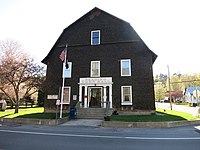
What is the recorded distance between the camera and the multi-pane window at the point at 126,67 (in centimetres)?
1926

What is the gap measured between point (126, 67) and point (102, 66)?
270 centimetres

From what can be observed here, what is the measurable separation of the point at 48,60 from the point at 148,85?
12.4 meters

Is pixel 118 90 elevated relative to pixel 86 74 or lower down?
lower down

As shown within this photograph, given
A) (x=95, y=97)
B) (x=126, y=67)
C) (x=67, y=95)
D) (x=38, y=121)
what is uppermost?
(x=126, y=67)

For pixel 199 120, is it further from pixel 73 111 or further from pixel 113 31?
pixel 113 31

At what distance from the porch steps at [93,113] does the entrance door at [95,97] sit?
1750mm

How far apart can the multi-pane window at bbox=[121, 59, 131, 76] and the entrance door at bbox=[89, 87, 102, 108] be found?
3185 millimetres

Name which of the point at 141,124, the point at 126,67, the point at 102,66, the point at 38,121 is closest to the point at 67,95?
the point at 102,66

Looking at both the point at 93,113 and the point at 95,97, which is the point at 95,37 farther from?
the point at 93,113

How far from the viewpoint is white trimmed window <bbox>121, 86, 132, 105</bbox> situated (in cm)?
1852

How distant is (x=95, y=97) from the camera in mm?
19656

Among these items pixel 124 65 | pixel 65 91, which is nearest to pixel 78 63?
pixel 65 91

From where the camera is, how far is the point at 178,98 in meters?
80.5

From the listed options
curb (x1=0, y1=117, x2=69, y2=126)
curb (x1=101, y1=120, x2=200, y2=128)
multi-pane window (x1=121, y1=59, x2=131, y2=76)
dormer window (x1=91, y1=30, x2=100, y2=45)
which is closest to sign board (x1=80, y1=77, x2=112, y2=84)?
multi-pane window (x1=121, y1=59, x2=131, y2=76)
